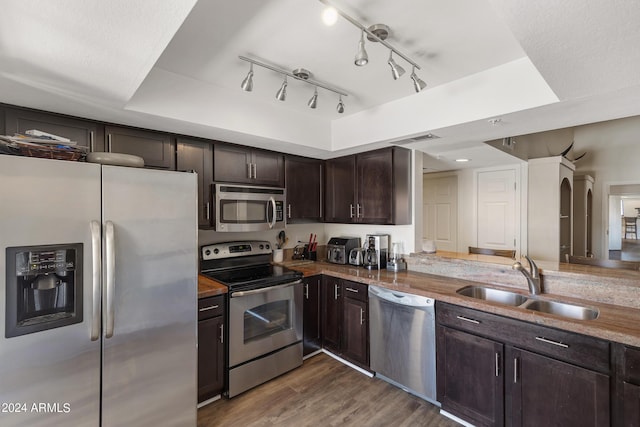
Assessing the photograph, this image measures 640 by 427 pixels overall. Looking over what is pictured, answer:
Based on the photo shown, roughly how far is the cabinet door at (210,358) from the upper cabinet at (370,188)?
5.73ft

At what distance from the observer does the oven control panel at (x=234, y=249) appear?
2.81 metres

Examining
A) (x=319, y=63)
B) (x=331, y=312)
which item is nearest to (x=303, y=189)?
(x=331, y=312)

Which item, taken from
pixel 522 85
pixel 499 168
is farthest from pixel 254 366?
pixel 499 168

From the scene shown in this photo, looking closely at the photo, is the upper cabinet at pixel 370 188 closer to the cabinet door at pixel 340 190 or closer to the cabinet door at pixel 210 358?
the cabinet door at pixel 340 190

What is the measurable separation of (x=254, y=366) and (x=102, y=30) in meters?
2.45

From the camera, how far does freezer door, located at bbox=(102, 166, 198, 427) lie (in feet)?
5.16

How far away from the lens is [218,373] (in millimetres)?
2285

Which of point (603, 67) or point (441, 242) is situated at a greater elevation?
point (603, 67)

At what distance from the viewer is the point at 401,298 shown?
7.81 ft

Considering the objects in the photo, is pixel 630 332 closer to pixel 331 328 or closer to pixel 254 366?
pixel 331 328

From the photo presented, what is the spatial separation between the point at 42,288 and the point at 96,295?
217mm

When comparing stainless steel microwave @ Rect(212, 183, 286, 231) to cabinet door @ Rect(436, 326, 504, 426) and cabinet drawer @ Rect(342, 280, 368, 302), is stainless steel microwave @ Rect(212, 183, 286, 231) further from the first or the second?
cabinet door @ Rect(436, 326, 504, 426)

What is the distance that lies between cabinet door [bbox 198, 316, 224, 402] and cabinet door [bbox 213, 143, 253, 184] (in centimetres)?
126

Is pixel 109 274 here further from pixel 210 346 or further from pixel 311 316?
pixel 311 316
